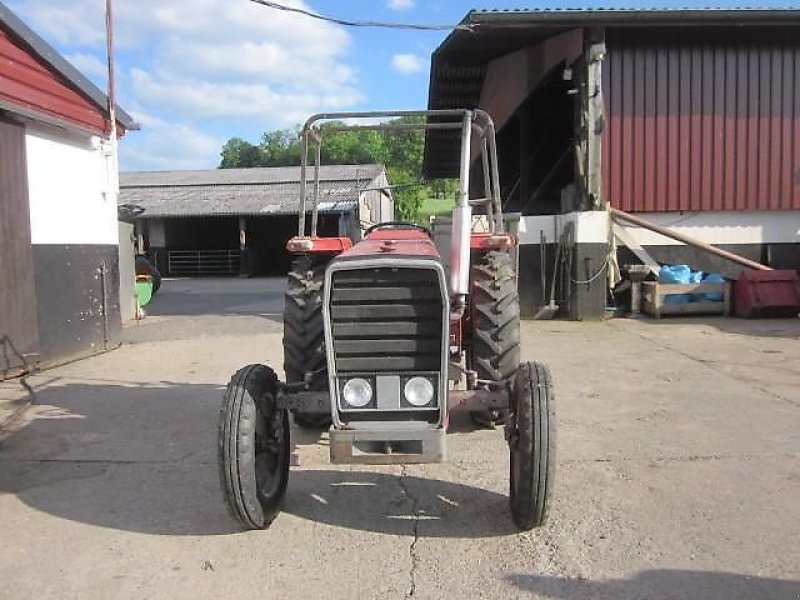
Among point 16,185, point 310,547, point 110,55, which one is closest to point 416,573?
point 310,547

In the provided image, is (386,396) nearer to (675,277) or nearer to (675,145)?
(675,277)

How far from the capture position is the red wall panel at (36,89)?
764 centimetres

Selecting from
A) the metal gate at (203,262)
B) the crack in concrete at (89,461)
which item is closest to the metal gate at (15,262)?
the crack in concrete at (89,461)

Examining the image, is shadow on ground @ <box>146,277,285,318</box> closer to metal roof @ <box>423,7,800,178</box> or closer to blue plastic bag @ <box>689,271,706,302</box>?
metal roof @ <box>423,7,800,178</box>

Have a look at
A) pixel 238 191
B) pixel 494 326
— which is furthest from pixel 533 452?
pixel 238 191

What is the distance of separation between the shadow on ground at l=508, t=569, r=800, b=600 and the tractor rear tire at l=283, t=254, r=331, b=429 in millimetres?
2027

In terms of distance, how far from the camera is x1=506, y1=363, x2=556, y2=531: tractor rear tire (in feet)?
11.4

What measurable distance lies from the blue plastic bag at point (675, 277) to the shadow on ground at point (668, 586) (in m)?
8.95

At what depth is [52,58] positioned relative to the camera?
28.1 ft

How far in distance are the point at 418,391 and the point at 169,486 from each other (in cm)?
192

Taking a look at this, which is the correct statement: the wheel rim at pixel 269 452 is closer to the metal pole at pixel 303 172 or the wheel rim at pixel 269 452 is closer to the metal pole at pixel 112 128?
the metal pole at pixel 303 172

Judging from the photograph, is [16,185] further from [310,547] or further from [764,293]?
[764,293]

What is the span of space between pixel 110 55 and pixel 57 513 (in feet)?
27.2

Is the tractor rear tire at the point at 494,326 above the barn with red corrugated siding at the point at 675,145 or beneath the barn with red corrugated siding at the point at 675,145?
beneath
